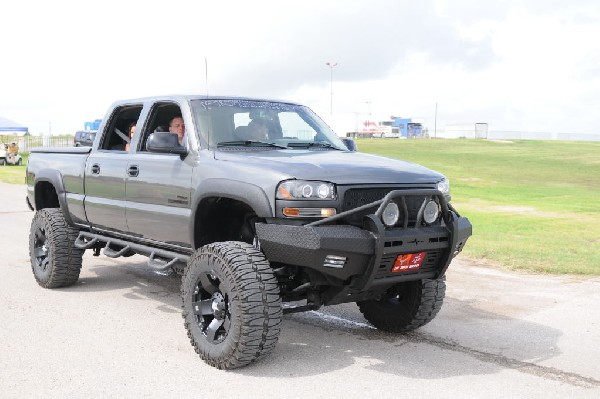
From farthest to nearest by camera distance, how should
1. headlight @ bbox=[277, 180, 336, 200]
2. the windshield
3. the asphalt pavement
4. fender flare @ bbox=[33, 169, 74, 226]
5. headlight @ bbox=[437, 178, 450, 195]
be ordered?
fender flare @ bbox=[33, 169, 74, 226] < the windshield < headlight @ bbox=[437, 178, 450, 195] < headlight @ bbox=[277, 180, 336, 200] < the asphalt pavement

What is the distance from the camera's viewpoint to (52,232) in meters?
7.30

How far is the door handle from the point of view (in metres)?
6.11

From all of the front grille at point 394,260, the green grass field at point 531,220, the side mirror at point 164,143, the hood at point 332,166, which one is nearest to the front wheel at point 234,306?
the hood at point 332,166

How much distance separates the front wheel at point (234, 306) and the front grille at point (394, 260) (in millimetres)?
743

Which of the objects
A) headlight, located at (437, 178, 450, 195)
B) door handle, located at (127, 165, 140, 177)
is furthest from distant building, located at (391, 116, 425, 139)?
headlight, located at (437, 178, 450, 195)

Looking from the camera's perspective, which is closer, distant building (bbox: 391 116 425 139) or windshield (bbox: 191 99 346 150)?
windshield (bbox: 191 99 346 150)

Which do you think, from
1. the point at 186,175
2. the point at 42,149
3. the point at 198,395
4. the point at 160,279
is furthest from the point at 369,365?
the point at 42,149

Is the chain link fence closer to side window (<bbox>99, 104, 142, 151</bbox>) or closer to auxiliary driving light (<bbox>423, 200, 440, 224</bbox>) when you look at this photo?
side window (<bbox>99, 104, 142, 151</bbox>)

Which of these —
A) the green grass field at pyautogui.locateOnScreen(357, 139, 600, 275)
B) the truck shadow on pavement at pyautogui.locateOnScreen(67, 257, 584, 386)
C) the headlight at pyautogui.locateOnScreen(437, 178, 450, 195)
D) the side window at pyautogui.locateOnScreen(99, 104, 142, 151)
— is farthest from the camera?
the green grass field at pyautogui.locateOnScreen(357, 139, 600, 275)

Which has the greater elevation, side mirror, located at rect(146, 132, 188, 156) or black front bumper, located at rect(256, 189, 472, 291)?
side mirror, located at rect(146, 132, 188, 156)

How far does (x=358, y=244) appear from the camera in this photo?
4535 mm

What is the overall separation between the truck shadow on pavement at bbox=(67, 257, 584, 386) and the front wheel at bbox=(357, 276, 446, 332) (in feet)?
0.34

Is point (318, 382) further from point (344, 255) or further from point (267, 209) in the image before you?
point (267, 209)

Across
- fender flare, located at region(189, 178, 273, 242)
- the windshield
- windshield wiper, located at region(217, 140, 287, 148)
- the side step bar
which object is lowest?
the side step bar
